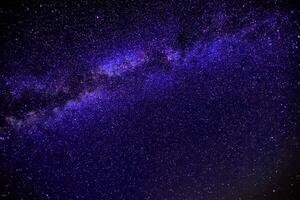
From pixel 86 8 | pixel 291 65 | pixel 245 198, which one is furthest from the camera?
pixel 245 198

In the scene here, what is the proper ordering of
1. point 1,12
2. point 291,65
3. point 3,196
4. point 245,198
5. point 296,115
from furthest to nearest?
point 3,196 → point 245,198 → point 296,115 → point 291,65 → point 1,12

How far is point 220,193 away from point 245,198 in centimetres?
49

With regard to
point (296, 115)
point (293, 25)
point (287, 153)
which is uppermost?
point (293, 25)

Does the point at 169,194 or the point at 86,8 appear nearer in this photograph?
the point at 86,8

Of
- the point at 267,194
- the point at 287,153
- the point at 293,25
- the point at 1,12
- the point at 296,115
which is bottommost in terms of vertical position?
the point at 267,194

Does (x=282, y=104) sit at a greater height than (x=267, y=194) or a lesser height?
greater

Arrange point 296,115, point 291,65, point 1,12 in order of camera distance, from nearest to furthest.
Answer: point 1,12 → point 291,65 → point 296,115

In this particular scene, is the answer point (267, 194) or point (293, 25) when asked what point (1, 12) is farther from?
point (267, 194)

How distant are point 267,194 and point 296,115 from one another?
5.27ft

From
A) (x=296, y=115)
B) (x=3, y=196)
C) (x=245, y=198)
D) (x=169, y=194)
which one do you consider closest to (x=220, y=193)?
(x=245, y=198)

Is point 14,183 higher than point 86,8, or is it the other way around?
point 86,8

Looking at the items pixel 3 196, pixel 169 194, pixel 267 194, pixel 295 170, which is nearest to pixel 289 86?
pixel 295 170

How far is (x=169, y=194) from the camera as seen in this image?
5.63 metres

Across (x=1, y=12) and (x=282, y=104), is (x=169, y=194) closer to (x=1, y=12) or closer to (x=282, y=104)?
(x=282, y=104)
